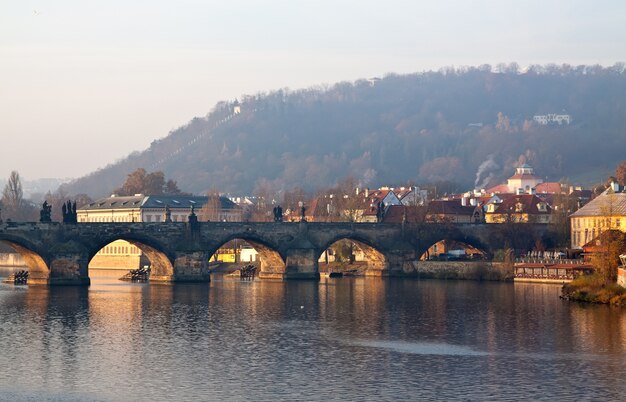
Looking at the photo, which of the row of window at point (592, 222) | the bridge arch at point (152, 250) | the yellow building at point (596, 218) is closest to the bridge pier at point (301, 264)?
the bridge arch at point (152, 250)

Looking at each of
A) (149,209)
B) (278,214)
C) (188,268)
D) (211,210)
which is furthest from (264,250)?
(211,210)

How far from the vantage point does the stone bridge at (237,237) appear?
295 ft

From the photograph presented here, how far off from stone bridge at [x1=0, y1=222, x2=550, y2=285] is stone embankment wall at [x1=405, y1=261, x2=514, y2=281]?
2464 millimetres

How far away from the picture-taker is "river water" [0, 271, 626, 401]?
39.6m

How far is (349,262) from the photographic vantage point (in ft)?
391

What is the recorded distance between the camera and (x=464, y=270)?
327ft

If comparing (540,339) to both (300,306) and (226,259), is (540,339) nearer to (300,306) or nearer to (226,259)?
(300,306)

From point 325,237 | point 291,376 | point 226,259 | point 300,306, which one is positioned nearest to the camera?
point 291,376

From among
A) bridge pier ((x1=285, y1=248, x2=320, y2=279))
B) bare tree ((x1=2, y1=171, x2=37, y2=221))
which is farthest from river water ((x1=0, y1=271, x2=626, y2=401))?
bare tree ((x1=2, y1=171, x2=37, y2=221))

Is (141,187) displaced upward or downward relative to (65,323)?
upward

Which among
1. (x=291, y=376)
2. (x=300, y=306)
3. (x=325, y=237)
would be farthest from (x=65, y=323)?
(x=325, y=237)

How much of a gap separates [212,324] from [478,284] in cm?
3616

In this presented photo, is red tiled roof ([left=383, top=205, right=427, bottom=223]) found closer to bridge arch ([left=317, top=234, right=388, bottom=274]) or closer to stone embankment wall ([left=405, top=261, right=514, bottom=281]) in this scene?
bridge arch ([left=317, top=234, right=388, bottom=274])

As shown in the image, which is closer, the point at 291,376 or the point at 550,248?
A: the point at 291,376
